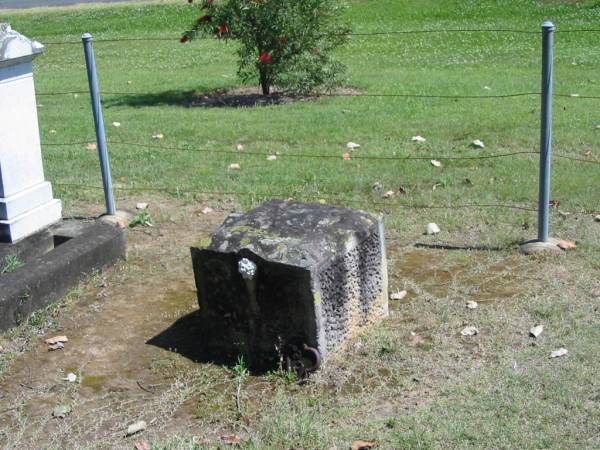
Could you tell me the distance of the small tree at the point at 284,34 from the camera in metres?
10.9

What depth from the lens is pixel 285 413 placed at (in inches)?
160

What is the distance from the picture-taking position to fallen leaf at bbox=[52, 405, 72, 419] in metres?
4.21

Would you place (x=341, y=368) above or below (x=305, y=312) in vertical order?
below

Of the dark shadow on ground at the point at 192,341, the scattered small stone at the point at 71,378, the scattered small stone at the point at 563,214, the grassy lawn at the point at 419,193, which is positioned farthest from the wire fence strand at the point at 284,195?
the scattered small stone at the point at 71,378

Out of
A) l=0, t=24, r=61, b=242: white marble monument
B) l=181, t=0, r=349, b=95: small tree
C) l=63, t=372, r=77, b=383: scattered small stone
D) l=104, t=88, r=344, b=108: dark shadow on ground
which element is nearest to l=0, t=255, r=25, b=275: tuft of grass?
l=0, t=24, r=61, b=242: white marble monument

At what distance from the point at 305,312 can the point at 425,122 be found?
5.02 metres

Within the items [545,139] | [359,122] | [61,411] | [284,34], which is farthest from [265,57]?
[61,411]

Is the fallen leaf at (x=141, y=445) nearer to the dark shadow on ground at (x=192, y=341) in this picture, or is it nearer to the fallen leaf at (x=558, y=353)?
the dark shadow on ground at (x=192, y=341)

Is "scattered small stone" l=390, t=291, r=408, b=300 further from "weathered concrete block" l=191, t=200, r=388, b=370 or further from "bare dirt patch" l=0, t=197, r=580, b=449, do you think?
"weathered concrete block" l=191, t=200, r=388, b=370

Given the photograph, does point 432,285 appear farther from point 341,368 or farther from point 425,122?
point 425,122

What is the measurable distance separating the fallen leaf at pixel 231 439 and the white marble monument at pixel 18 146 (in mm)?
2605

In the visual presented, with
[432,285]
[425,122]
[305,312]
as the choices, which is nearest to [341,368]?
[305,312]

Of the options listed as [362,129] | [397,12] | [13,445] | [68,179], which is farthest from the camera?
[397,12]

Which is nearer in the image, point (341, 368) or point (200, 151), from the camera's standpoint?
point (341, 368)
